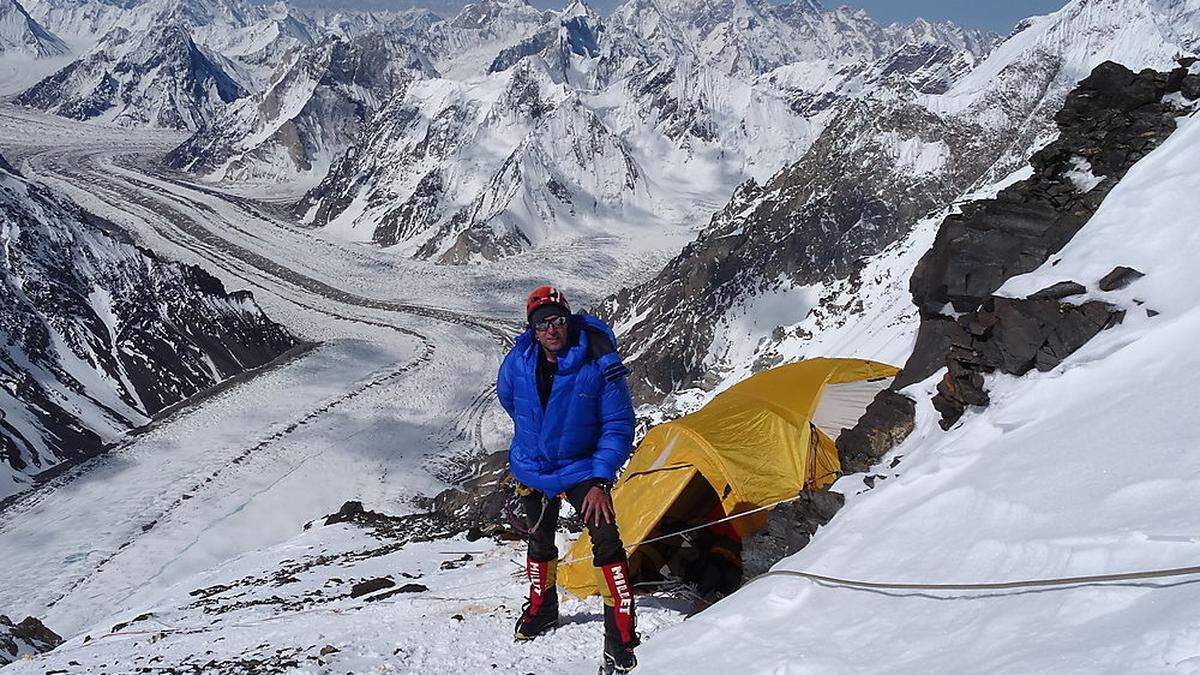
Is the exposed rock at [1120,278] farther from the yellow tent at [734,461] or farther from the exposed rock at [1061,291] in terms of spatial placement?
the yellow tent at [734,461]

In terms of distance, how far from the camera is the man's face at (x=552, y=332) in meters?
6.23

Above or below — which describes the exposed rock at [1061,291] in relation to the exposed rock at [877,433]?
above

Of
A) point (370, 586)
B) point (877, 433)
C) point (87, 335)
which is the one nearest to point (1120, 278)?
point (877, 433)

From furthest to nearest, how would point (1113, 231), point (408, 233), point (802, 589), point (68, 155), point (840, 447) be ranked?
point (68, 155), point (408, 233), point (840, 447), point (1113, 231), point (802, 589)

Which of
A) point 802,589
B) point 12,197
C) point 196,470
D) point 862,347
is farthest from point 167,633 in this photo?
point 12,197

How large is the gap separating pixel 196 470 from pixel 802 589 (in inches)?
2151

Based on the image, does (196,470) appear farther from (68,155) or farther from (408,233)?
(68,155)

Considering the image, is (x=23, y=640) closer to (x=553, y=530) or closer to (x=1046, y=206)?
(x=553, y=530)

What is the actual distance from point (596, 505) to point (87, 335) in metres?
70.5

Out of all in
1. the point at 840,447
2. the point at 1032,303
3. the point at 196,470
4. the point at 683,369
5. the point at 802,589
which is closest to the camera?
the point at 802,589

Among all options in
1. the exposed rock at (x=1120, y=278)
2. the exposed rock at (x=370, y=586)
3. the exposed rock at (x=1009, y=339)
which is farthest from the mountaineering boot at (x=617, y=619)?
the exposed rock at (x=370, y=586)

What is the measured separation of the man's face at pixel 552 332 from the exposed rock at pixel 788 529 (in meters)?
3.59

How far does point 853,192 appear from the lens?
81.7 metres

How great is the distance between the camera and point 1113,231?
345 inches
